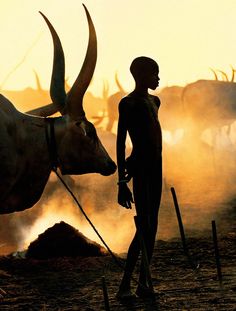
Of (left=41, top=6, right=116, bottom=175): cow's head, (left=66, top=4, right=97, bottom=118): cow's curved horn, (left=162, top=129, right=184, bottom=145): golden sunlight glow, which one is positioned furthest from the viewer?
(left=162, top=129, right=184, bottom=145): golden sunlight glow

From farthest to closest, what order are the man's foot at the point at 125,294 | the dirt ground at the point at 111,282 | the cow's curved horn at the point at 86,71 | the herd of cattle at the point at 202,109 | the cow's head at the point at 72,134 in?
1. the herd of cattle at the point at 202,109
2. the man's foot at the point at 125,294
3. the cow's head at the point at 72,134
4. the dirt ground at the point at 111,282
5. the cow's curved horn at the point at 86,71

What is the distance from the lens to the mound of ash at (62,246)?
1052 centimetres

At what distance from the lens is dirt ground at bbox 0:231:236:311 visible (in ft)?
21.6

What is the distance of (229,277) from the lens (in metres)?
7.73

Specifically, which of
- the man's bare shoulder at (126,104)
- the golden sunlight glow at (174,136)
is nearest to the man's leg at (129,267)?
the man's bare shoulder at (126,104)

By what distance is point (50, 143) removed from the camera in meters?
6.66

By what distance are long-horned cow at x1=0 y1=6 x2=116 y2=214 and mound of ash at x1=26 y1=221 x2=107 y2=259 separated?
3895mm

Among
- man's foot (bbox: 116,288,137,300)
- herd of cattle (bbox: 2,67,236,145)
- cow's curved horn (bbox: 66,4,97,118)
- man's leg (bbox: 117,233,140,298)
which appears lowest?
man's foot (bbox: 116,288,137,300)

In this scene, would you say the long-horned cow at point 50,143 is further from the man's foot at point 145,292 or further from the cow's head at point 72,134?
the man's foot at point 145,292

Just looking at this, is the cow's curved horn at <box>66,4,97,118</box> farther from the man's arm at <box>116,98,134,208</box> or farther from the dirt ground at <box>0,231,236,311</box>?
the dirt ground at <box>0,231,236,311</box>

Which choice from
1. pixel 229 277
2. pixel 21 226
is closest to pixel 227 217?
pixel 21 226

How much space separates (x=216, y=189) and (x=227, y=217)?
31.8ft

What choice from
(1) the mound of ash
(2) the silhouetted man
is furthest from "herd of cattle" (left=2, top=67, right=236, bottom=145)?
(2) the silhouetted man

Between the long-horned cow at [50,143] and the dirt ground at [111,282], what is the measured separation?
106 centimetres
